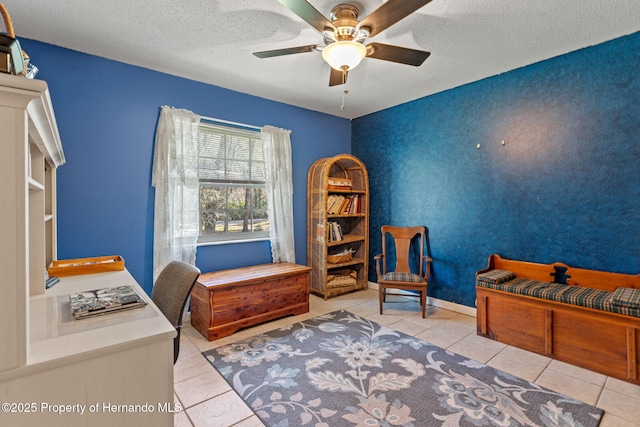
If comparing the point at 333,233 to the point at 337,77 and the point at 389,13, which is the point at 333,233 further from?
the point at 389,13

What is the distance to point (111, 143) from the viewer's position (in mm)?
2650

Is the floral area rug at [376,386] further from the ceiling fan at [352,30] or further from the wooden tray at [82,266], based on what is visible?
the ceiling fan at [352,30]

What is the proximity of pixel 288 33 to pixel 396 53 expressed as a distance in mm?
819

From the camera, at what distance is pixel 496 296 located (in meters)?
2.64

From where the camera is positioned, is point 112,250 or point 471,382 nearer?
point 471,382

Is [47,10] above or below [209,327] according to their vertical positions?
above

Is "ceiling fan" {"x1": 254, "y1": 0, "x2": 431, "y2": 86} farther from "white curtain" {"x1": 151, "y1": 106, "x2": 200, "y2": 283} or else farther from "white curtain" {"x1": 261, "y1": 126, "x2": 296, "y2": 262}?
"white curtain" {"x1": 261, "y1": 126, "x2": 296, "y2": 262}

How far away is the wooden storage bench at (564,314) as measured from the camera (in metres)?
2.02

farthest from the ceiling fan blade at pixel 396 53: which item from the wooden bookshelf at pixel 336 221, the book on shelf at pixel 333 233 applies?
the book on shelf at pixel 333 233

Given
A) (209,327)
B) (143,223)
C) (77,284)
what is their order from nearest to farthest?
(77,284), (209,327), (143,223)

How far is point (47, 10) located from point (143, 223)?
165cm

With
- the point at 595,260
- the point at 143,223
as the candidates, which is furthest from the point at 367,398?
the point at 143,223

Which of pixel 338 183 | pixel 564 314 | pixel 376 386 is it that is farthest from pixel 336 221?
pixel 564 314

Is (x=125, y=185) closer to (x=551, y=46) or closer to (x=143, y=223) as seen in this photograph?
(x=143, y=223)
